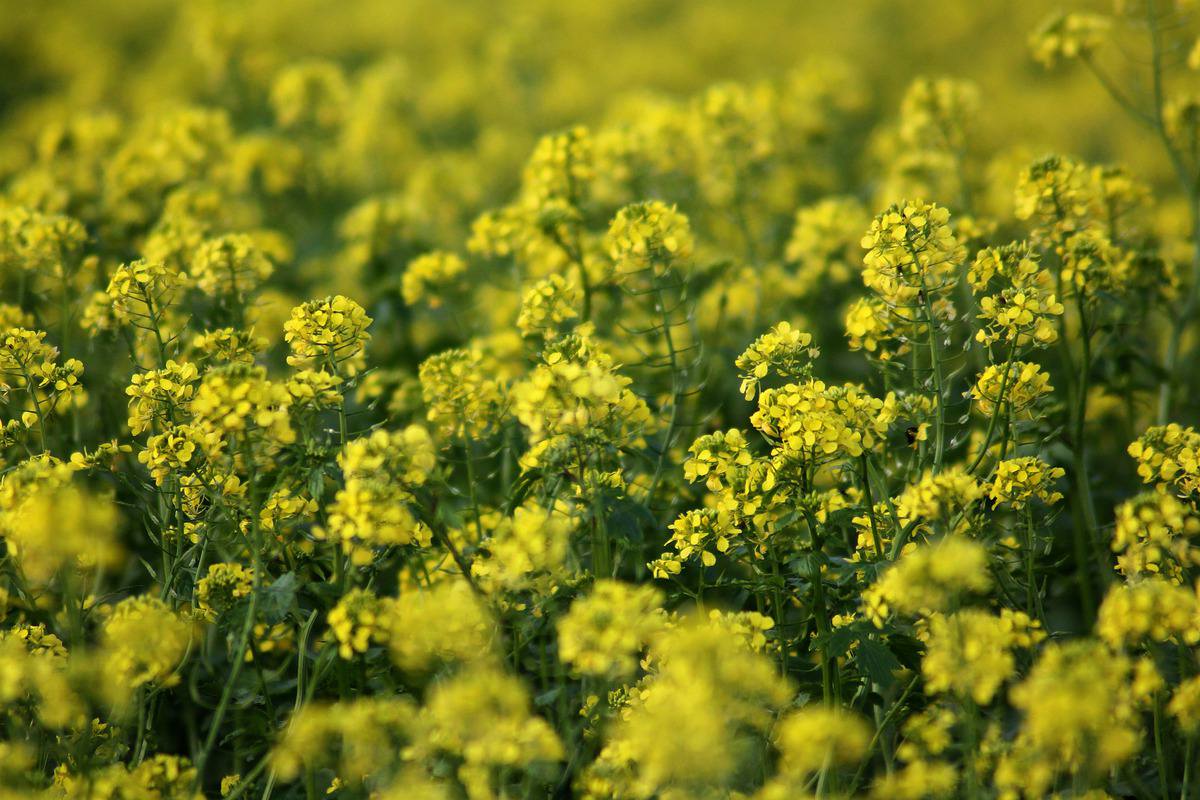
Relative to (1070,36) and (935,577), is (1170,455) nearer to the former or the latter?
(935,577)

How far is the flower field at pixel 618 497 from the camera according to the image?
3.00 meters

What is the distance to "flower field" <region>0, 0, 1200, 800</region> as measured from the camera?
3002mm

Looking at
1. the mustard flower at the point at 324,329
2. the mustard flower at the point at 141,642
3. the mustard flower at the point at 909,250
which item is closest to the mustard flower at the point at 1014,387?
the mustard flower at the point at 909,250

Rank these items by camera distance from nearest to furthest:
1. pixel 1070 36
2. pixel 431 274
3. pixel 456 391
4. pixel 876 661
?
pixel 876 661
pixel 456 391
pixel 431 274
pixel 1070 36

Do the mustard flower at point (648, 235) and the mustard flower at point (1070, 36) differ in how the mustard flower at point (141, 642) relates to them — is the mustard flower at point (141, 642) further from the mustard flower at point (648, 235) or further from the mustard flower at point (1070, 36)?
the mustard flower at point (1070, 36)

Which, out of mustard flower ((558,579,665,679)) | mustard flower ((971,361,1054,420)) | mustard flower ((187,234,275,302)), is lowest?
mustard flower ((558,579,665,679))

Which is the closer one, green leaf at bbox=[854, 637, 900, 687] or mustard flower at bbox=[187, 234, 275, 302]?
green leaf at bbox=[854, 637, 900, 687]

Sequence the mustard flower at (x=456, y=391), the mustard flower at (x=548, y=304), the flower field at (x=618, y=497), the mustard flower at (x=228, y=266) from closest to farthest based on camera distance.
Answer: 1. the flower field at (x=618, y=497)
2. the mustard flower at (x=456, y=391)
3. the mustard flower at (x=548, y=304)
4. the mustard flower at (x=228, y=266)

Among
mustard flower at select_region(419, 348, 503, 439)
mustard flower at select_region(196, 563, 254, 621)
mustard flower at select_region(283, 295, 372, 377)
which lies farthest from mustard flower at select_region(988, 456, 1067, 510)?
mustard flower at select_region(196, 563, 254, 621)

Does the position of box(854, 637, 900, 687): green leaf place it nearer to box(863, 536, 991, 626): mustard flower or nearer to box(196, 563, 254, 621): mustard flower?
box(863, 536, 991, 626): mustard flower

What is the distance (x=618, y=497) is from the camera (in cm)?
353

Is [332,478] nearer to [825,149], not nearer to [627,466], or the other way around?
[627,466]

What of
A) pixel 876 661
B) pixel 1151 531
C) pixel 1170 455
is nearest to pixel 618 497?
pixel 876 661

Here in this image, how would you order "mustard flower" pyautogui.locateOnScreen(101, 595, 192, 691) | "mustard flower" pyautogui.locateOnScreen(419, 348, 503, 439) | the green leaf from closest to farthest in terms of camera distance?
1. "mustard flower" pyautogui.locateOnScreen(101, 595, 192, 691)
2. the green leaf
3. "mustard flower" pyautogui.locateOnScreen(419, 348, 503, 439)
